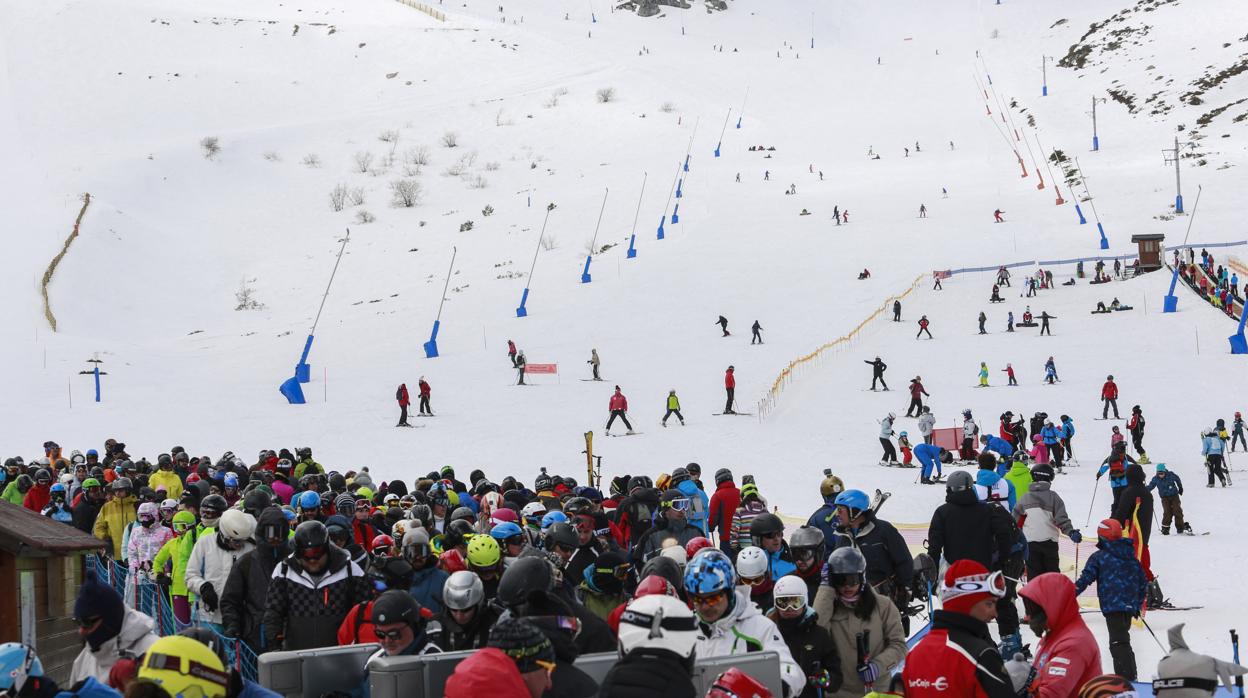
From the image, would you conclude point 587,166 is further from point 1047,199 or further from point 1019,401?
point 1019,401

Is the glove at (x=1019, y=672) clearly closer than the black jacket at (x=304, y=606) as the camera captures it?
Yes

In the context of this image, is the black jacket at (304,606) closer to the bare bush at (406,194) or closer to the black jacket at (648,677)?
the black jacket at (648,677)

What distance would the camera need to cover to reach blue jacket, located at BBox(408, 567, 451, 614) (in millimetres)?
7309

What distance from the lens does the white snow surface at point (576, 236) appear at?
29.3 m

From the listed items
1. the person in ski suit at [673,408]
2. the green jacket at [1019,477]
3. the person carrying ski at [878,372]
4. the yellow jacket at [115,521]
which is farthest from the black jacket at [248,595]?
the person carrying ski at [878,372]

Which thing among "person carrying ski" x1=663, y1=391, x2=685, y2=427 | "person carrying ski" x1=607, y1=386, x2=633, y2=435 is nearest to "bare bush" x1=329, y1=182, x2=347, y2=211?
"person carrying ski" x1=663, y1=391, x2=685, y2=427

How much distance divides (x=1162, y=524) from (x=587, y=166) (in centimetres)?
5756

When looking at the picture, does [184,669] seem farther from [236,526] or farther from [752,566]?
[236,526]

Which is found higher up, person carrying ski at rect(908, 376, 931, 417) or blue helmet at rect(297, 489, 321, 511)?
person carrying ski at rect(908, 376, 931, 417)

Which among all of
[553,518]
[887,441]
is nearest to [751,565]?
[553,518]

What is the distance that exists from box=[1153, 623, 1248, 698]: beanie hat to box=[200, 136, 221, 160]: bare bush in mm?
72858

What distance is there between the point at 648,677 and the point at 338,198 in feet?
220

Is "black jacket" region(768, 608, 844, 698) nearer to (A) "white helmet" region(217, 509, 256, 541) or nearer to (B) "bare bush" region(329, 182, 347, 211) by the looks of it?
(A) "white helmet" region(217, 509, 256, 541)

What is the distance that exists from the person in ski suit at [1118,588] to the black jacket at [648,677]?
539cm
